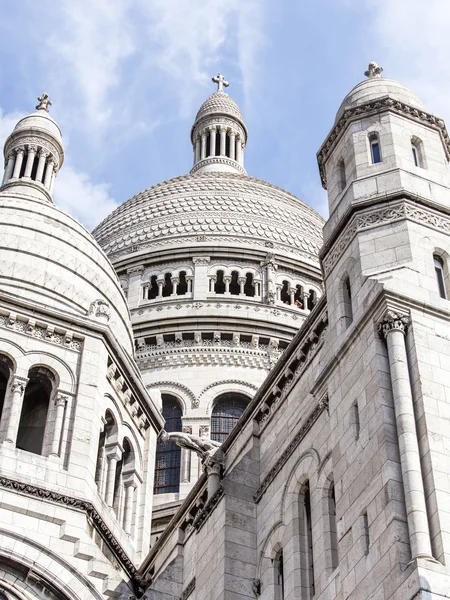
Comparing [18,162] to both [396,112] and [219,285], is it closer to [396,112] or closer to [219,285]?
[219,285]

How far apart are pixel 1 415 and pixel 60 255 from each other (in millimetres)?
6200

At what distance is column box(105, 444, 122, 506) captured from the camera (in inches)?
1078

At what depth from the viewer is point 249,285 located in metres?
47.4

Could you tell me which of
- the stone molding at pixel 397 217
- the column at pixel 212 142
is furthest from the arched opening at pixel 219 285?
the stone molding at pixel 397 217

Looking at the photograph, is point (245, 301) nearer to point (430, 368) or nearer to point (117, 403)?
point (117, 403)

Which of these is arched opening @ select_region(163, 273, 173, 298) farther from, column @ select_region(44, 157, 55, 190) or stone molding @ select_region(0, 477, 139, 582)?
stone molding @ select_region(0, 477, 139, 582)

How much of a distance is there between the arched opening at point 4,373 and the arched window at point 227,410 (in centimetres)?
1506

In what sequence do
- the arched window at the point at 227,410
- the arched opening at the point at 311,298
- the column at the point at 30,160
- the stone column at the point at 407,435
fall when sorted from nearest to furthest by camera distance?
the stone column at the point at 407,435 < the column at the point at 30,160 < the arched window at the point at 227,410 < the arched opening at the point at 311,298

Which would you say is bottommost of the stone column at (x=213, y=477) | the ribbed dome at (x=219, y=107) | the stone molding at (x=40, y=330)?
the stone column at (x=213, y=477)

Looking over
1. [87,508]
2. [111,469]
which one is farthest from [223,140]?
[87,508]

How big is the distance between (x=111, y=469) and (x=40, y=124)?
18.4 meters

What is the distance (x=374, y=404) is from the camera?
1730 cm

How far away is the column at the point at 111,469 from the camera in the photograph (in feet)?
89.9

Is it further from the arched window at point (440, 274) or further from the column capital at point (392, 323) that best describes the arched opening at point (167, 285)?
the column capital at point (392, 323)
